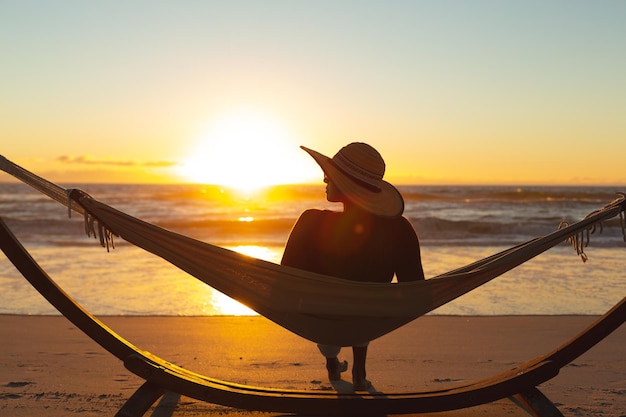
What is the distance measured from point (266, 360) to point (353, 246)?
4.87 ft

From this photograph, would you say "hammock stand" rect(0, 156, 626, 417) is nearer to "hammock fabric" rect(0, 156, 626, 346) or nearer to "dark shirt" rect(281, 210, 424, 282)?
"hammock fabric" rect(0, 156, 626, 346)

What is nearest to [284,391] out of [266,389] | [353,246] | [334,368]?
[266,389]

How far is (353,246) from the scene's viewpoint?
2.63 metres

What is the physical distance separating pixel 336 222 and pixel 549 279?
500 centimetres

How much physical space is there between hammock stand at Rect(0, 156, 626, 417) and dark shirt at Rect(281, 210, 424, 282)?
0.28 meters

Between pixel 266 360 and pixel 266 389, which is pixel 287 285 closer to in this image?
pixel 266 389

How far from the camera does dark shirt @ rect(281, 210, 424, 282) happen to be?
8.65 ft

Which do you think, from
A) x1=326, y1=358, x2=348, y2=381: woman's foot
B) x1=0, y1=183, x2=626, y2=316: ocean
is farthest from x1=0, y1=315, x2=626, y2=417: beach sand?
x1=0, y1=183, x2=626, y2=316: ocean

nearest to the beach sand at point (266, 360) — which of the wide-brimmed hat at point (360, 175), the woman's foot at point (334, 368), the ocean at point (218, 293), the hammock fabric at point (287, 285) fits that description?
the woman's foot at point (334, 368)

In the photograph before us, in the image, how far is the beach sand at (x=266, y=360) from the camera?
3041 mm

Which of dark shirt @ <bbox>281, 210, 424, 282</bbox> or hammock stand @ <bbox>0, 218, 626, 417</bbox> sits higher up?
dark shirt @ <bbox>281, 210, 424, 282</bbox>

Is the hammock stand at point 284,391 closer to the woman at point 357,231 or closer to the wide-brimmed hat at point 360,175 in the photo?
the woman at point 357,231

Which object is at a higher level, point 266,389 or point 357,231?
point 357,231

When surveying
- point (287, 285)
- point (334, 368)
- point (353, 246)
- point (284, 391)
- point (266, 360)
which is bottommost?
point (266, 360)
